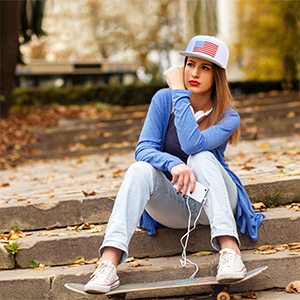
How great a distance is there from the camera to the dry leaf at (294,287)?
2416 mm

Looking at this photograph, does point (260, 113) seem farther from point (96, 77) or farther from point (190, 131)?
point (96, 77)

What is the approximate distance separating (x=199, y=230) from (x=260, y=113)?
8266 millimetres

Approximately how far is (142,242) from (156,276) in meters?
0.33

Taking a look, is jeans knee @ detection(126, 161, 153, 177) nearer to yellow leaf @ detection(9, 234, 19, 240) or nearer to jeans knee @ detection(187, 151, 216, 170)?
jeans knee @ detection(187, 151, 216, 170)

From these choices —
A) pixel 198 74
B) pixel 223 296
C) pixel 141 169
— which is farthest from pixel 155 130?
pixel 223 296

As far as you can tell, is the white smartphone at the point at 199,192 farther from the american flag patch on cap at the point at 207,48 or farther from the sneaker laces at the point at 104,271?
the american flag patch on cap at the point at 207,48

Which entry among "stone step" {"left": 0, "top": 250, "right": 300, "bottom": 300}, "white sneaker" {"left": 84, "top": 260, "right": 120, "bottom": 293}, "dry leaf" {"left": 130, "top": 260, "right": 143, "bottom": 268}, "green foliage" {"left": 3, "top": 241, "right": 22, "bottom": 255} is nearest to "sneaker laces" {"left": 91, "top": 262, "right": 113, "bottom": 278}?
"white sneaker" {"left": 84, "top": 260, "right": 120, "bottom": 293}

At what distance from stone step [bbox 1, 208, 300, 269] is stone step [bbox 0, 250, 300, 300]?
0.12 meters

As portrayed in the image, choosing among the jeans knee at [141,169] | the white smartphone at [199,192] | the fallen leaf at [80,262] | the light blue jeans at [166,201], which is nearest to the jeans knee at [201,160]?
the light blue jeans at [166,201]

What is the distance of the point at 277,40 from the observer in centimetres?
1602

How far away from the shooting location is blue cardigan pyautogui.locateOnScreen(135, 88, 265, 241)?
8.22ft

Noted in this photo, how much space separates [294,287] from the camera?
2428mm

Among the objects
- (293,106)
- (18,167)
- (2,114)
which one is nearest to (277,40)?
(293,106)

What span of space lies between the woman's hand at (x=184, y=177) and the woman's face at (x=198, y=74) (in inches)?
26.0
